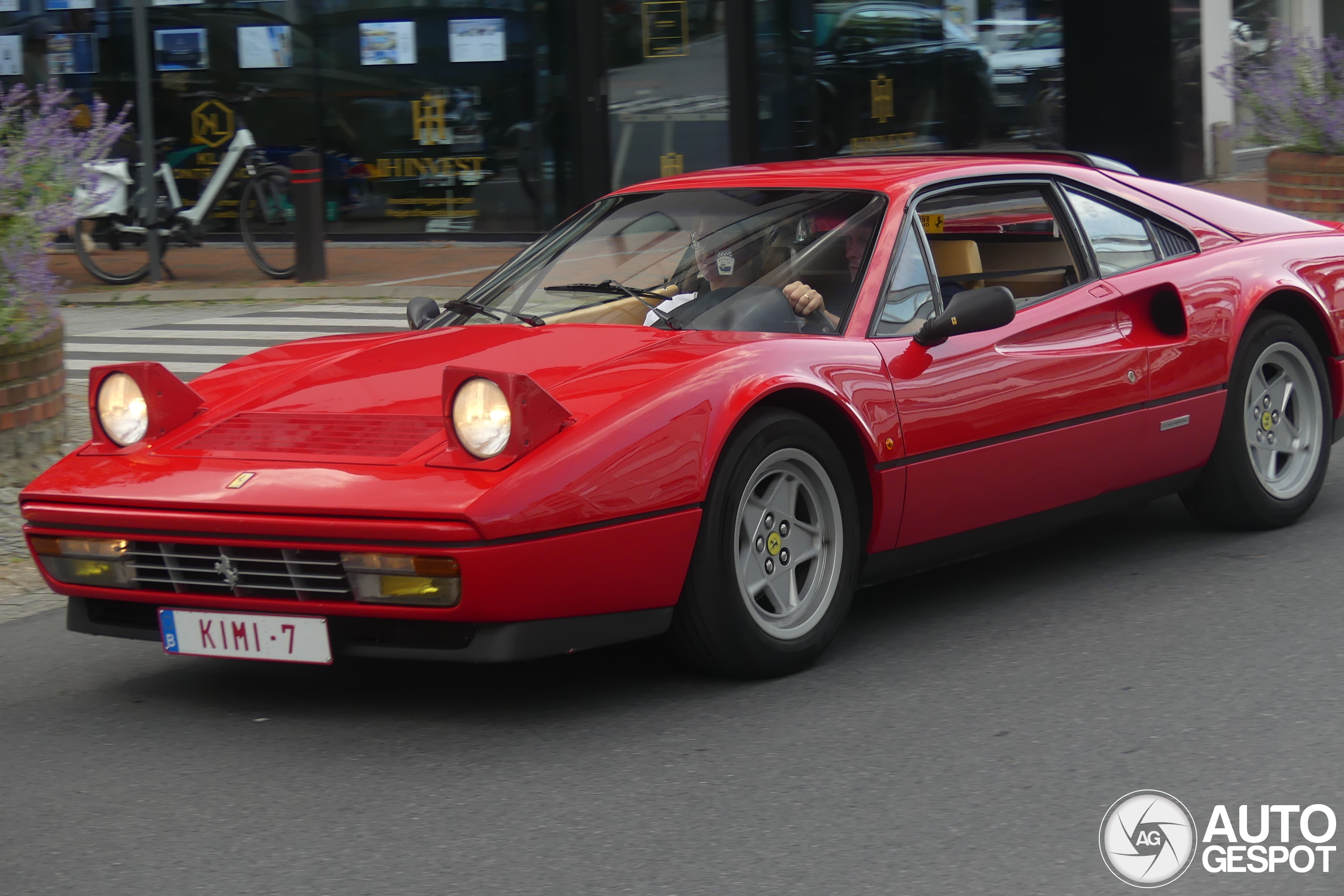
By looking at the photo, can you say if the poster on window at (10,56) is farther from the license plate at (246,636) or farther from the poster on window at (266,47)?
the license plate at (246,636)

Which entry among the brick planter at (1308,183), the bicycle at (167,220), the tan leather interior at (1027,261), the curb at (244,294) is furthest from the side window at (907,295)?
the bicycle at (167,220)

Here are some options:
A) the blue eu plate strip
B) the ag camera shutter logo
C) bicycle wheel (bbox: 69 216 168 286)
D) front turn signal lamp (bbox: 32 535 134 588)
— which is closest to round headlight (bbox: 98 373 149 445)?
front turn signal lamp (bbox: 32 535 134 588)

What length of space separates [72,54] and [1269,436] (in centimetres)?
1565

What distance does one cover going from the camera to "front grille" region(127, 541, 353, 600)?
381cm

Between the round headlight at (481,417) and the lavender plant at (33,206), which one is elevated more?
the lavender plant at (33,206)

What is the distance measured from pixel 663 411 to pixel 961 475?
3.32 feet

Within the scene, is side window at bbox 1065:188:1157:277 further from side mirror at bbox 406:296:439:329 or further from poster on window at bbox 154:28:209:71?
poster on window at bbox 154:28:209:71

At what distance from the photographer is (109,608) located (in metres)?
4.23

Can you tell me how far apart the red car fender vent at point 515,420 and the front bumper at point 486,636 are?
350mm

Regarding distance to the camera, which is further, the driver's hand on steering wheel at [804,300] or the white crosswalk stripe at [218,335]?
the white crosswalk stripe at [218,335]

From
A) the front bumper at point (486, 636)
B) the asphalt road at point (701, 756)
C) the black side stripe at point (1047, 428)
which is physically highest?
the black side stripe at point (1047, 428)

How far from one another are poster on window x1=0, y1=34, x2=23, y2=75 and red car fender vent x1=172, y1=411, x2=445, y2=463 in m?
16.2

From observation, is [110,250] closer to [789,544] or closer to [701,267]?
[701,267]

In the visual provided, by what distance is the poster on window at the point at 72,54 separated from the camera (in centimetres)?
1831
